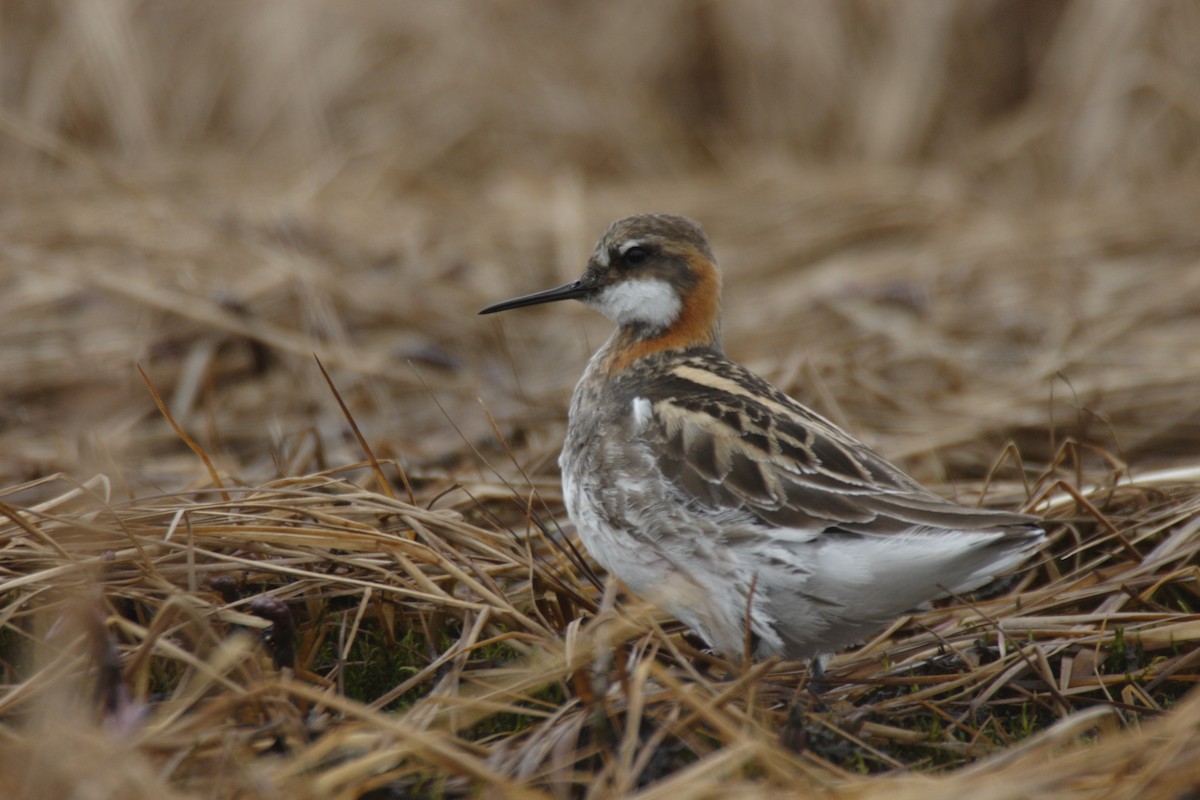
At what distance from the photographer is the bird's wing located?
298cm

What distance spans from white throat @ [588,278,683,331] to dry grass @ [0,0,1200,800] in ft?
2.06

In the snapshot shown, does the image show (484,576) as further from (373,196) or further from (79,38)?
(79,38)

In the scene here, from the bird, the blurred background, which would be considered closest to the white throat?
the bird

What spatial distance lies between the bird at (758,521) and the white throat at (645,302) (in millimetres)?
290

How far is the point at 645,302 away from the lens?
3986 mm

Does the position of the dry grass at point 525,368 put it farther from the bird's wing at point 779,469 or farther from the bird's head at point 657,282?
the bird's head at point 657,282

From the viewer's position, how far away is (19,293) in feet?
19.0

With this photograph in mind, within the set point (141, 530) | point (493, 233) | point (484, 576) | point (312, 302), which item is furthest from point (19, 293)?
point (484, 576)

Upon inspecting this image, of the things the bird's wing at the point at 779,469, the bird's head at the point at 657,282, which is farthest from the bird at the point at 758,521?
the bird's head at the point at 657,282

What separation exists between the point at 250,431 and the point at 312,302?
700 mm

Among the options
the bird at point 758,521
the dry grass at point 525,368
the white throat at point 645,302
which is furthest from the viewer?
the white throat at point 645,302

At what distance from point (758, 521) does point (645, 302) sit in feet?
3.63

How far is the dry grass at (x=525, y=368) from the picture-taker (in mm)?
2623

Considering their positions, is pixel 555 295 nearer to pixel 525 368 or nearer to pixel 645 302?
pixel 645 302
